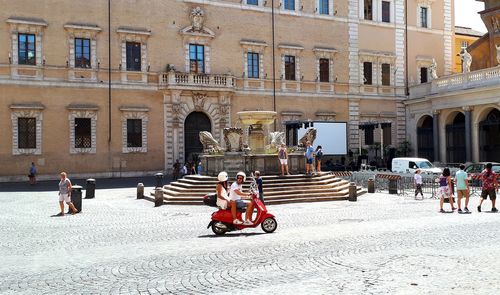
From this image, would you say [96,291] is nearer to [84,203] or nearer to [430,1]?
[84,203]

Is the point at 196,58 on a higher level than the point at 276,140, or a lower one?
higher

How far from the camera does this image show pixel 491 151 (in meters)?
35.6

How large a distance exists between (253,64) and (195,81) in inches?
200

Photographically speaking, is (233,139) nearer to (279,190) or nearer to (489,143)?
(279,190)

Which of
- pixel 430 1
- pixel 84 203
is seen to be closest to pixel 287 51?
pixel 430 1

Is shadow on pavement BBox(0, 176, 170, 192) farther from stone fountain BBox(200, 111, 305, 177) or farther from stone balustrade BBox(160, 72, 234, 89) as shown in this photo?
stone fountain BBox(200, 111, 305, 177)

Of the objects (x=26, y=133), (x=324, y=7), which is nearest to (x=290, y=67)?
(x=324, y=7)

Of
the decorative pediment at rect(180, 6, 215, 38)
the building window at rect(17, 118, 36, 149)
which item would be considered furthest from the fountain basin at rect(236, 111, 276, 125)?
the building window at rect(17, 118, 36, 149)

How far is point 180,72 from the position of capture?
114ft

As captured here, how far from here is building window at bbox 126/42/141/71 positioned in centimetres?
3428

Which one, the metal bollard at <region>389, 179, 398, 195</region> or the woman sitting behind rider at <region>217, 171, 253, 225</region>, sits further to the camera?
the metal bollard at <region>389, 179, 398, 195</region>

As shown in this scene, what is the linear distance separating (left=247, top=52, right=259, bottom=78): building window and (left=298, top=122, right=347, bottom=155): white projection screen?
5382 mm

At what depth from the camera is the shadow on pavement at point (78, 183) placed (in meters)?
26.6

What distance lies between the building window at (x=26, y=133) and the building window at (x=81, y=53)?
4.51 m
